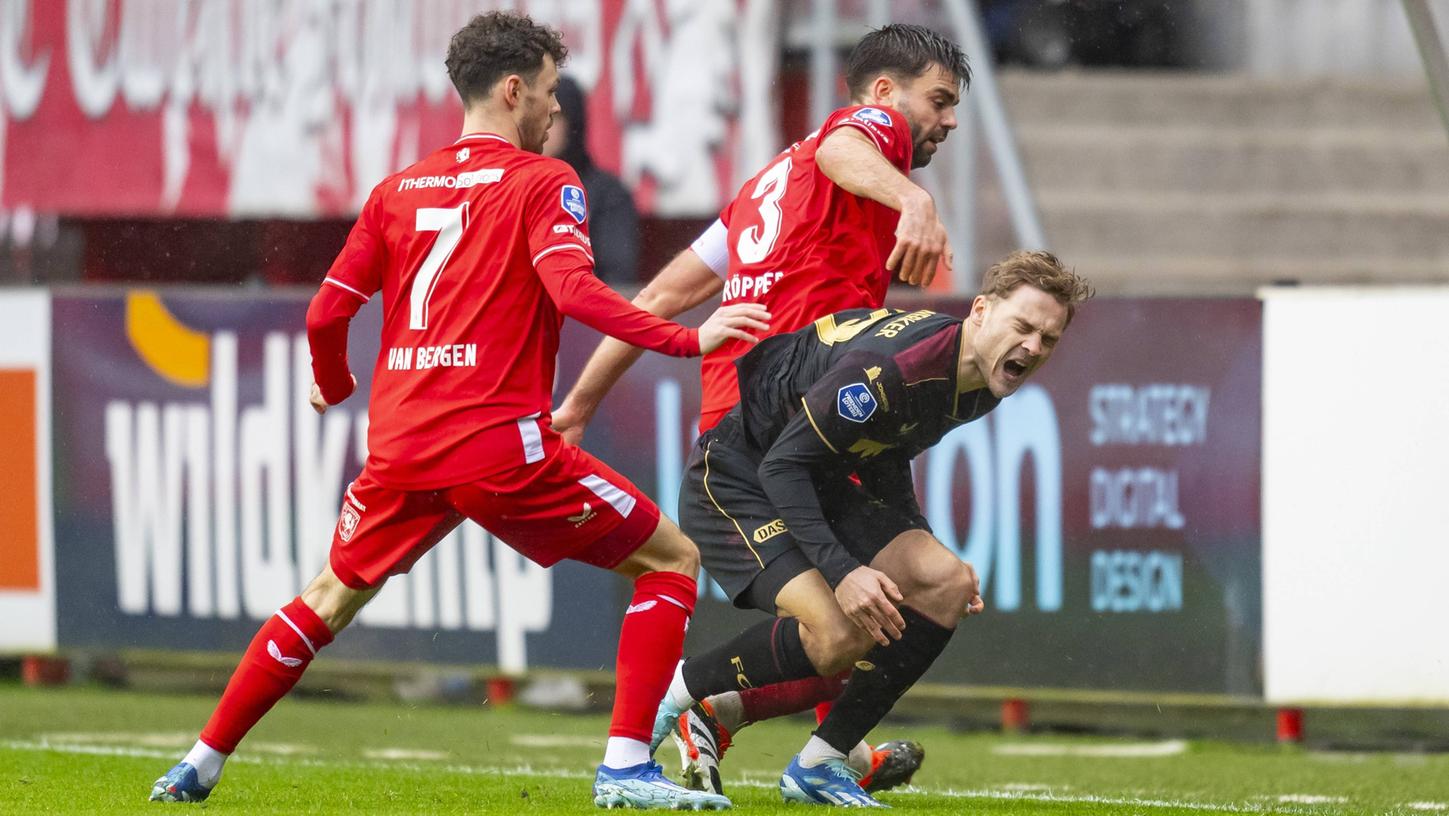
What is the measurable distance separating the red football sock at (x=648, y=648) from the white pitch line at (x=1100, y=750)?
256cm

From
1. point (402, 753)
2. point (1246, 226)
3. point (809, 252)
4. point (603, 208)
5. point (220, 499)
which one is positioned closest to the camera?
point (809, 252)

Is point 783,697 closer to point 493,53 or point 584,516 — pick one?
point 584,516

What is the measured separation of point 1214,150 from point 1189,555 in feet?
16.6

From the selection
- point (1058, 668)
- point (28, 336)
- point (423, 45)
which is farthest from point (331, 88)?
point (1058, 668)

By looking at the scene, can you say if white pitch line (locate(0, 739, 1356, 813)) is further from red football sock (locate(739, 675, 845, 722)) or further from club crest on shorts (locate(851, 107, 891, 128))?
club crest on shorts (locate(851, 107, 891, 128))

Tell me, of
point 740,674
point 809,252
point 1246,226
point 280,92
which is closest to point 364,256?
point 809,252

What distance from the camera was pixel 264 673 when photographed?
5695mm

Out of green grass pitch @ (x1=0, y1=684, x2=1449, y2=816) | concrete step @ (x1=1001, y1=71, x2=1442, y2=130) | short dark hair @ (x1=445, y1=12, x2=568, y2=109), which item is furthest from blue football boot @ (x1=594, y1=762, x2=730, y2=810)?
concrete step @ (x1=1001, y1=71, x2=1442, y2=130)

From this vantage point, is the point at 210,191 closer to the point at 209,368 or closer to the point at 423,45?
the point at 423,45

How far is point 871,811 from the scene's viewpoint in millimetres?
5727

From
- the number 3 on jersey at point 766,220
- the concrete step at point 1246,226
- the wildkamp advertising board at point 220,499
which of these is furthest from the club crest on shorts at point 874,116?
the concrete step at point 1246,226

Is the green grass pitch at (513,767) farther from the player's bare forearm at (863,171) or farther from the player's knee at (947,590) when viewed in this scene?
the player's bare forearm at (863,171)

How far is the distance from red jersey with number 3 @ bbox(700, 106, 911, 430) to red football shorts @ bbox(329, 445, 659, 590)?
2.03 feet

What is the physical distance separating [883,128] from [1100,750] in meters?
3.01
